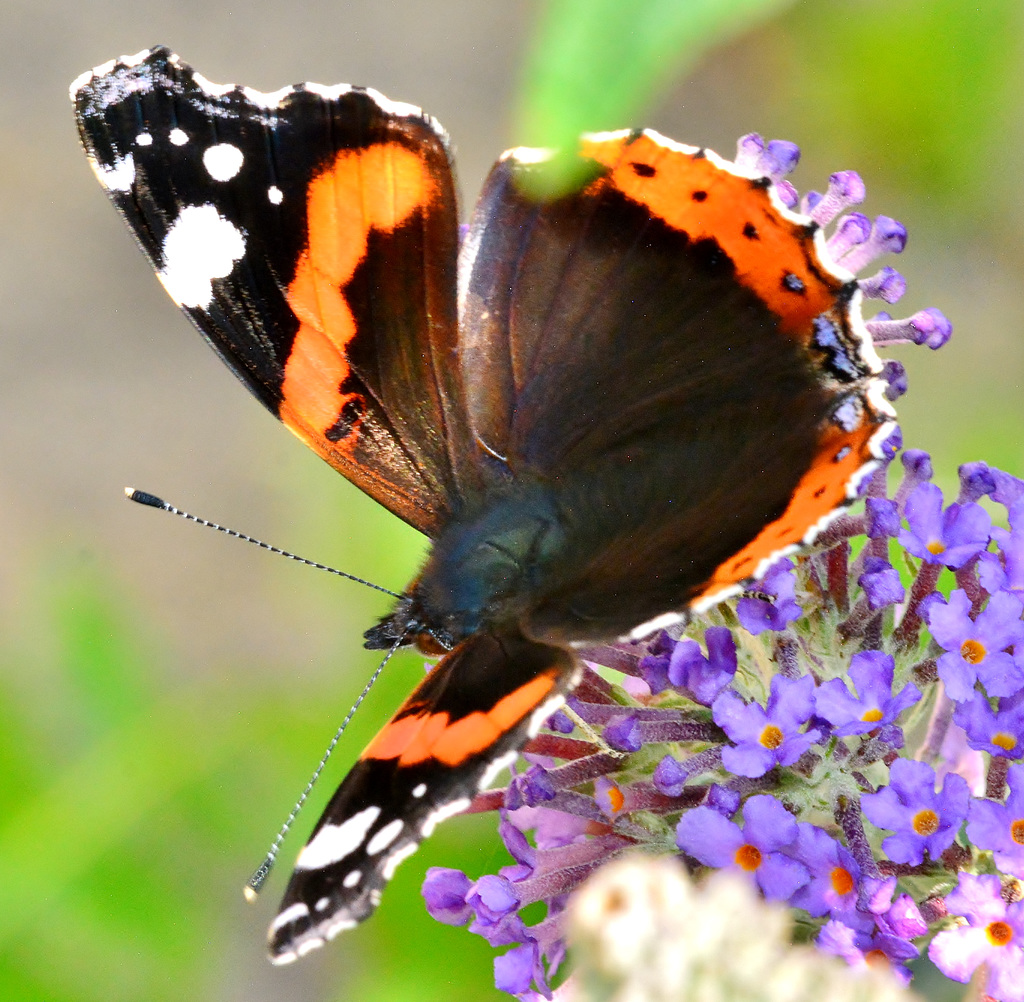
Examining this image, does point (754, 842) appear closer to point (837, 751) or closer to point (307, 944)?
point (837, 751)

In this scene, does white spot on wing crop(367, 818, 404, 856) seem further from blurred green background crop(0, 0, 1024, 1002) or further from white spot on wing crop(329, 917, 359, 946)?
blurred green background crop(0, 0, 1024, 1002)

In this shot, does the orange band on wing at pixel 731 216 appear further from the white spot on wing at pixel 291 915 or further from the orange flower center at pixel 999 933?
the white spot on wing at pixel 291 915

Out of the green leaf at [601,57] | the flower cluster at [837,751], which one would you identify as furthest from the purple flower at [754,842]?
the green leaf at [601,57]

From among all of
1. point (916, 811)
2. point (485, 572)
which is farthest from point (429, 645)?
point (916, 811)

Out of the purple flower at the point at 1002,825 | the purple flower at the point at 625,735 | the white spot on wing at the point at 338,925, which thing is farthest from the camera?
the purple flower at the point at 625,735

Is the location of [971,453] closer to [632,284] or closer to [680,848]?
[632,284]

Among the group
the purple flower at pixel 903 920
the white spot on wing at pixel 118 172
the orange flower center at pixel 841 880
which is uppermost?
the white spot on wing at pixel 118 172
